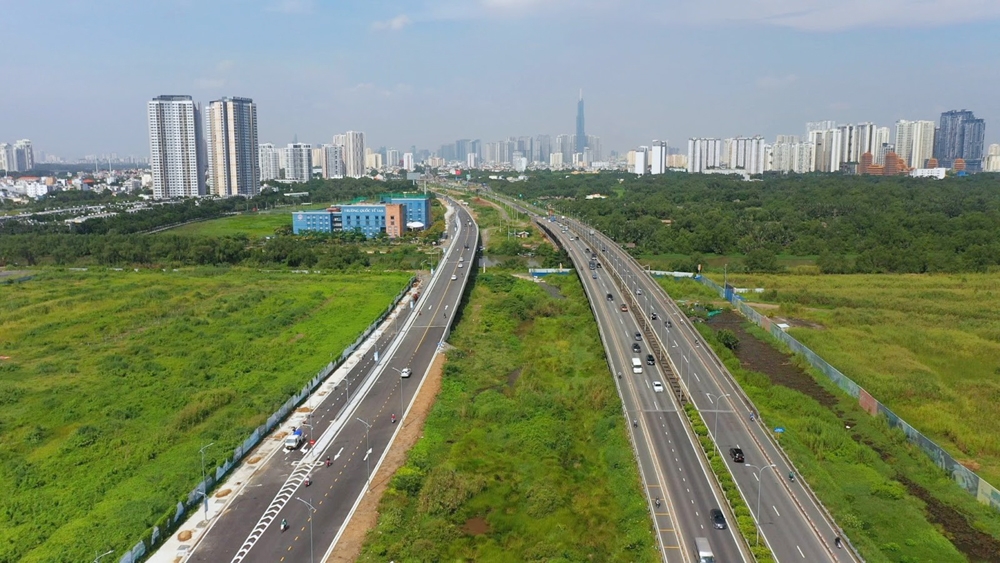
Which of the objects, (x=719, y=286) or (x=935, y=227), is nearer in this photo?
(x=719, y=286)

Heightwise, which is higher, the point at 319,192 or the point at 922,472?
the point at 319,192

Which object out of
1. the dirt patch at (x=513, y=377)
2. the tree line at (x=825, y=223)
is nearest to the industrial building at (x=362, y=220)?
the tree line at (x=825, y=223)

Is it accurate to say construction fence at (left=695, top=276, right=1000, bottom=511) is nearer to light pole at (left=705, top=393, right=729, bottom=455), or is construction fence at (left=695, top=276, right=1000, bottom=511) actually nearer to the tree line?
light pole at (left=705, top=393, right=729, bottom=455)

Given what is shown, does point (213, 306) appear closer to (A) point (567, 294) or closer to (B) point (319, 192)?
(A) point (567, 294)

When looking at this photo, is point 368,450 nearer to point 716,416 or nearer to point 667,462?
point 667,462

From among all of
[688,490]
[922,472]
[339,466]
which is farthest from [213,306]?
[922,472]

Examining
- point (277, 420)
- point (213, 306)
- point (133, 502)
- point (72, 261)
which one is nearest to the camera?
point (133, 502)
